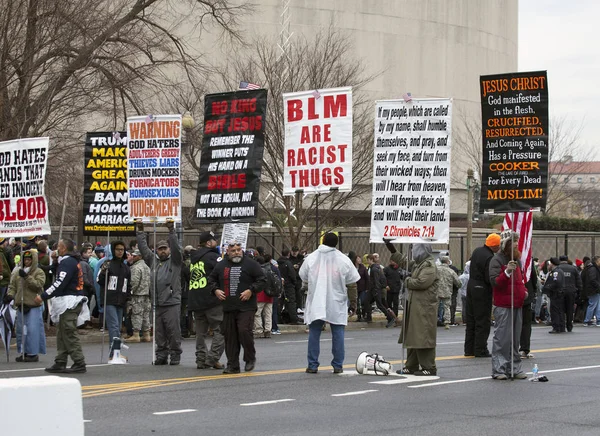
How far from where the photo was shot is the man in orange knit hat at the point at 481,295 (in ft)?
57.5

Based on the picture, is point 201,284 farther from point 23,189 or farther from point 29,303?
point 23,189

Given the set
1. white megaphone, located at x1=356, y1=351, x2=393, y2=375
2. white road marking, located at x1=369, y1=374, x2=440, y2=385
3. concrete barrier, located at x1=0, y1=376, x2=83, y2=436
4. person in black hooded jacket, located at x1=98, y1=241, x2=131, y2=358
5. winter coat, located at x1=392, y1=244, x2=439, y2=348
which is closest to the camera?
concrete barrier, located at x1=0, y1=376, x2=83, y2=436

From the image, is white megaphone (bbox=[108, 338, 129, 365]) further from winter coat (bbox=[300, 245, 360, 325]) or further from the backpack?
the backpack

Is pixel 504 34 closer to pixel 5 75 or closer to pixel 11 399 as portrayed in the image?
pixel 5 75

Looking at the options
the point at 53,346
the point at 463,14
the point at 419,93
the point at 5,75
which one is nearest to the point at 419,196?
the point at 53,346

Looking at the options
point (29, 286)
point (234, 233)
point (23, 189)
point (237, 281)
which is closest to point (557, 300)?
point (234, 233)

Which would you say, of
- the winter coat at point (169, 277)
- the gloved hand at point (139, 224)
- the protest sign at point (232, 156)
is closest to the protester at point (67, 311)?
the winter coat at point (169, 277)

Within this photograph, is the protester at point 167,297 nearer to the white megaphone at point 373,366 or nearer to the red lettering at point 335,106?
the white megaphone at point 373,366

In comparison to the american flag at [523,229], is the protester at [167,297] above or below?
below

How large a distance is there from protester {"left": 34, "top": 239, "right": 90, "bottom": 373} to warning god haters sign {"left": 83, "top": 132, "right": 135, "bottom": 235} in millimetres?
3663

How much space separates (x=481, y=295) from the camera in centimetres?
1773

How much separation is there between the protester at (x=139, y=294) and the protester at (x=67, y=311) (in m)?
6.58

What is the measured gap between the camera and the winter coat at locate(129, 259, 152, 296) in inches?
883

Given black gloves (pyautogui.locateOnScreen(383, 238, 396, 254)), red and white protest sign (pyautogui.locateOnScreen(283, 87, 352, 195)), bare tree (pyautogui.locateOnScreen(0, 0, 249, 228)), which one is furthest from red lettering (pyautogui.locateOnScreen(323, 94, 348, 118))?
bare tree (pyautogui.locateOnScreen(0, 0, 249, 228))
